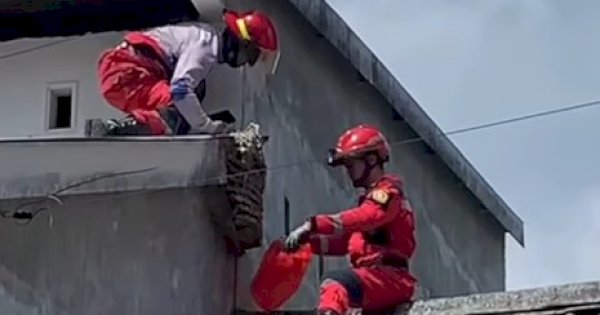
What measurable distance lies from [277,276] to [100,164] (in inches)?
51.4

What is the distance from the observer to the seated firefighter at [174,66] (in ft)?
36.9

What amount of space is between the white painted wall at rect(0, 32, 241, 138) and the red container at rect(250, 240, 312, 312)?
6.16 feet

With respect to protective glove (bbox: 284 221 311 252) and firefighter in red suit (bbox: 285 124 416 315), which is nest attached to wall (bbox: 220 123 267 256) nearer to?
firefighter in red suit (bbox: 285 124 416 315)

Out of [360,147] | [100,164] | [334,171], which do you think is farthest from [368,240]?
[334,171]

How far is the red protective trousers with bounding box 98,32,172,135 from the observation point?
11508 mm

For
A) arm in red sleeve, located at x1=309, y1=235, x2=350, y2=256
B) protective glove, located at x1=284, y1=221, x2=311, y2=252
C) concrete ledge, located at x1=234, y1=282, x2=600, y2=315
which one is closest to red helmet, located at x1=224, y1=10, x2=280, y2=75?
arm in red sleeve, located at x1=309, y1=235, x2=350, y2=256

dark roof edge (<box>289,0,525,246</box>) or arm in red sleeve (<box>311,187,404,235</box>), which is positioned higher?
dark roof edge (<box>289,0,525,246</box>)

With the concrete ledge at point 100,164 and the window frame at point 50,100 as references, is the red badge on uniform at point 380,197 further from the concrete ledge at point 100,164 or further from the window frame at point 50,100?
the window frame at point 50,100

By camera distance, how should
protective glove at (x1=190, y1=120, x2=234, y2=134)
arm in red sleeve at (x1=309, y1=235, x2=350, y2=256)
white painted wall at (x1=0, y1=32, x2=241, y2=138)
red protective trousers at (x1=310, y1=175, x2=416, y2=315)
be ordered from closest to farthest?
red protective trousers at (x1=310, y1=175, x2=416, y2=315), arm in red sleeve at (x1=309, y1=235, x2=350, y2=256), protective glove at (x1=190, y1=120, x2=234, y2=134), white painted wall at (x1=0, y1=32, x2=241, y2=138)

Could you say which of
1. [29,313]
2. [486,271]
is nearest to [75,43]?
[29,313]

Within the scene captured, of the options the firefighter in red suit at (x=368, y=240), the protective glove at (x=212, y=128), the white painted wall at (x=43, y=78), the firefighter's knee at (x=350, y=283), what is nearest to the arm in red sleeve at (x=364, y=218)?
the firefighter in red suit at (x=368, y=240)

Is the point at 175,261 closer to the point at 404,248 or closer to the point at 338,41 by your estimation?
the point at 404,248

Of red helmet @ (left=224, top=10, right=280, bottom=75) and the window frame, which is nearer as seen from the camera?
red helmet @ (left=224, top=10, right=280, bottom=75)

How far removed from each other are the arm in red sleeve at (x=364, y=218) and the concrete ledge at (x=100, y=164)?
96 cm
